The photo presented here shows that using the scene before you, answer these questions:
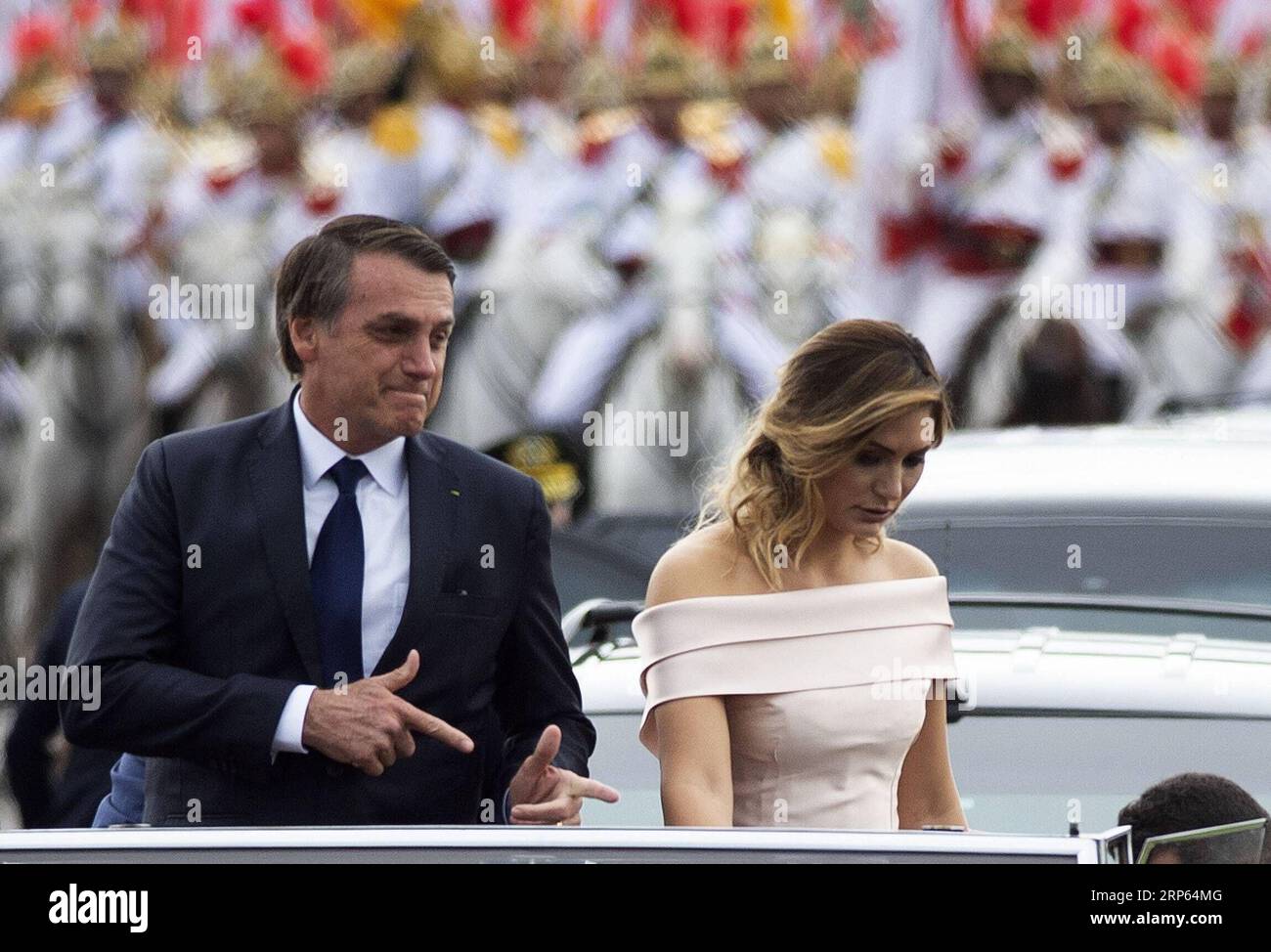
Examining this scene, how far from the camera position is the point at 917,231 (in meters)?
6.80

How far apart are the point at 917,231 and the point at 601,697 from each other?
354 centimetres

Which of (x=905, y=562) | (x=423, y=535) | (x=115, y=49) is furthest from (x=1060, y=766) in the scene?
(x=115, y=49)

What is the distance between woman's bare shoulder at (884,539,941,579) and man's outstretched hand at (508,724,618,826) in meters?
0.49

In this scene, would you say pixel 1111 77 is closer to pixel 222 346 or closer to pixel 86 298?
Result: pixel 222 346

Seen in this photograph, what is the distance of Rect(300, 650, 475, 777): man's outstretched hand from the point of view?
9.34 ft

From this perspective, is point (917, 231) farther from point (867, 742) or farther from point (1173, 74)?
point (867, 742)

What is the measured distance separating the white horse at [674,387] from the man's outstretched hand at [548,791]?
11.9 ft

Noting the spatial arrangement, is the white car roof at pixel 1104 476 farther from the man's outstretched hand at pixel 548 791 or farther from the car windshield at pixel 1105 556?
the man's outstretched hand at pixel 548 791

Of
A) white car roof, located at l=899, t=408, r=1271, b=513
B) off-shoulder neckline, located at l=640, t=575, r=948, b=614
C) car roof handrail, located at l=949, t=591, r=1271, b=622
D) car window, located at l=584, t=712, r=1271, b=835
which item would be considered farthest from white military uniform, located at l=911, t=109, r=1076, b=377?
off-shoulder neckline, located at l=640, t=575, r=948, b=614

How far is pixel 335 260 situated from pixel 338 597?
43 centimetres
